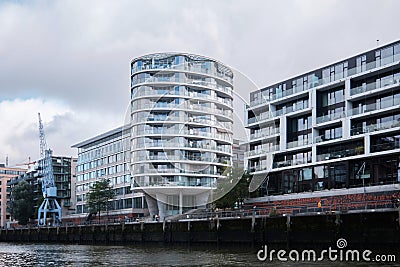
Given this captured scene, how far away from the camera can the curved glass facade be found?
98812 millimetres

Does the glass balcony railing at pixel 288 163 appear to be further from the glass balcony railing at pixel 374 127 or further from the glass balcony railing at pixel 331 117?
the glass balcony railing at pixel 374 127

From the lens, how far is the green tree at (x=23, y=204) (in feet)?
496

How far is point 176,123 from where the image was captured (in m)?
99.1

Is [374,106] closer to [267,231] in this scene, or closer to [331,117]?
[331,117]

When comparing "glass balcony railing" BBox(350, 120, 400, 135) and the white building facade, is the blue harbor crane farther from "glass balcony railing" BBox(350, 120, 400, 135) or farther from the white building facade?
"glass balcony railing" BBox(350, 120, 400, 135)

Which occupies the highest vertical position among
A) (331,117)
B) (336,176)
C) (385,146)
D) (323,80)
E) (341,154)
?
(323,80)

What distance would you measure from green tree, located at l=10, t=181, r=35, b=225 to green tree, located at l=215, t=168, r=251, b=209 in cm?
8023

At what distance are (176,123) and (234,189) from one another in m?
19.6

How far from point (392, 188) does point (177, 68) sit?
44.8m

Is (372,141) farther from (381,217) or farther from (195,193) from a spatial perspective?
(195,193)

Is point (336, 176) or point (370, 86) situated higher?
point (370, 86)

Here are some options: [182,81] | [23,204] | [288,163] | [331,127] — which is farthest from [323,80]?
[23,204]

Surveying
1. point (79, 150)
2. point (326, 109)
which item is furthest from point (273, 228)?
point (79, 150)

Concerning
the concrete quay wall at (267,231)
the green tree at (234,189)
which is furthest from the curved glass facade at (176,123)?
the concrete quay wall at (267,231)
